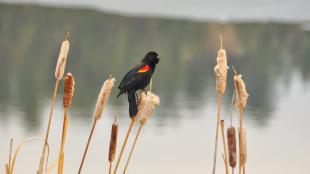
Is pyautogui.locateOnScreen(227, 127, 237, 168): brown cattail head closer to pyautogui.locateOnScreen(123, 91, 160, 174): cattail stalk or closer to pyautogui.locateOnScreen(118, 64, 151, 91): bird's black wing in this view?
pyautogui.locateOnScreen(123, 91, 160, 174): cattail stalk

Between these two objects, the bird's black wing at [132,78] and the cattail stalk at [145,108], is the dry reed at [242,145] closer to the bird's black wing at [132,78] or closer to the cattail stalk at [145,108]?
the cattail stalk at [145,108]

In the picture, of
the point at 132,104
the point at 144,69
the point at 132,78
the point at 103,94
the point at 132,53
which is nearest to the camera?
the point at 103,94

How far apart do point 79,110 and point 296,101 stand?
28.1 ft

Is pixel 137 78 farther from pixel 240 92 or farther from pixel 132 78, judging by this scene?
pixel 240 92

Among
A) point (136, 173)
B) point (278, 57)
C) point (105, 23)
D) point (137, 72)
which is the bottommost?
point (136, 173)

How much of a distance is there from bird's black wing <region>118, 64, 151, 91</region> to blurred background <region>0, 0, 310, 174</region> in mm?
492

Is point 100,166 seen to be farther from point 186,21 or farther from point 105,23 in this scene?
point 186,21

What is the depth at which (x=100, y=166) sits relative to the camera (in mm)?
12836

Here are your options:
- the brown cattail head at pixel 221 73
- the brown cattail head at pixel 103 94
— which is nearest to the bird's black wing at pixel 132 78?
the brown cattail head at pixel 221 73

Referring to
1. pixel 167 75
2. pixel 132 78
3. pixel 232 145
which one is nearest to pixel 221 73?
pixel 232 145

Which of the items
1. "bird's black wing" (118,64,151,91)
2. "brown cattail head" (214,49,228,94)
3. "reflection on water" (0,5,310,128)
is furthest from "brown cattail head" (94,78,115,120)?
"reflection on water" (0,5,310,128)

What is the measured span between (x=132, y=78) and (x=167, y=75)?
32747 mm

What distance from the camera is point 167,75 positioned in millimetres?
36156

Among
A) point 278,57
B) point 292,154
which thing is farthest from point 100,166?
point 278,57
